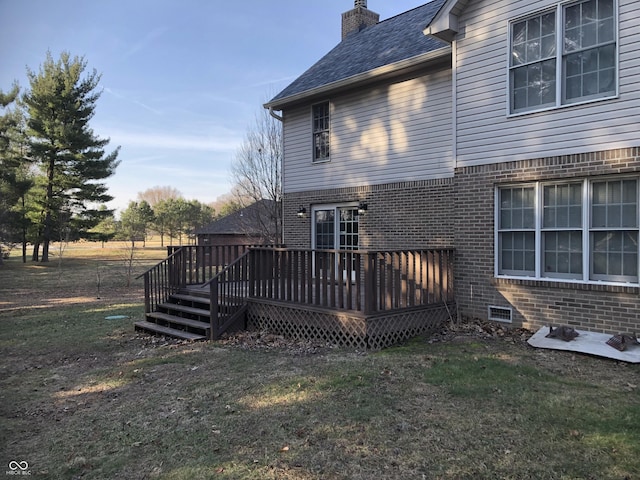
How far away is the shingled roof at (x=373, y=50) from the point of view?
32.6ft

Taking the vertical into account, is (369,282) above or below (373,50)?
below

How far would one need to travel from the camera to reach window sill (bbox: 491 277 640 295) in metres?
6.24

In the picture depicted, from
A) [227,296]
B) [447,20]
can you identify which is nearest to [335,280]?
[227,296]

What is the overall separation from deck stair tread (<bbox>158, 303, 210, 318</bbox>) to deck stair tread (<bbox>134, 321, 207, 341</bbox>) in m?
0.41

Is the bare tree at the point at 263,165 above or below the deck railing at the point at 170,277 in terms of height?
above

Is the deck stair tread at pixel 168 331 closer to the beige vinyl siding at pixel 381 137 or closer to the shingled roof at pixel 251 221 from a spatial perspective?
the beige vinyl siding at pixel 381 137

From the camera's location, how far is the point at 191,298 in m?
9.25

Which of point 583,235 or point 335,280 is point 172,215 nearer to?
point 335,280

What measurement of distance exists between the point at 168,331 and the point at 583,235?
24.3 feet

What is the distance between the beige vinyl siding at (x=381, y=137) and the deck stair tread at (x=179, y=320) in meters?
4.88

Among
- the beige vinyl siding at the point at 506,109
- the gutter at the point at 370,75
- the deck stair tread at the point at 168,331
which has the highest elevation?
the gutter at the point at 370,75

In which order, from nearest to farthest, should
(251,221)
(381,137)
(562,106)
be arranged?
(562,106), (381,137), (251,221)

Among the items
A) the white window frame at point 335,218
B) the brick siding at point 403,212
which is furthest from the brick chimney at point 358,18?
the white window frame at point 335,218

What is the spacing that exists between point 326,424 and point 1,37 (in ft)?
24.8
